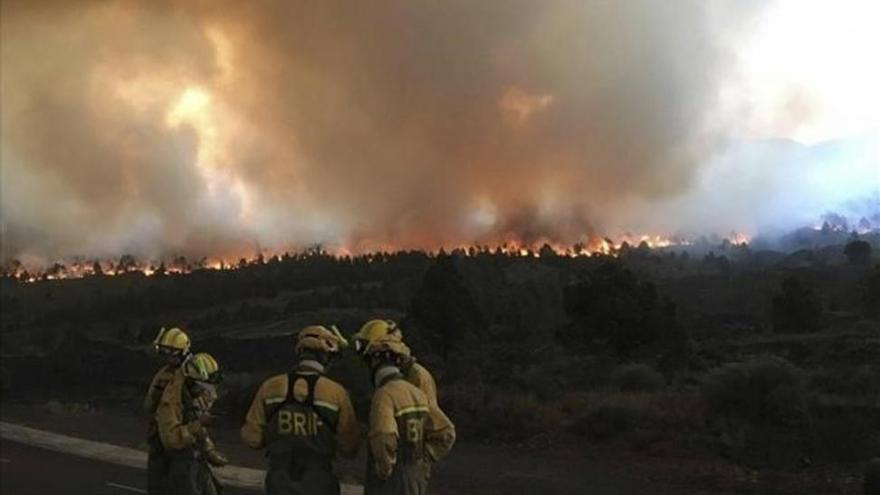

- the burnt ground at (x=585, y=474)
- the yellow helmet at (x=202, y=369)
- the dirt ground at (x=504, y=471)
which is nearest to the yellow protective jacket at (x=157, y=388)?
the yellow helmet at (x=202, y=369)

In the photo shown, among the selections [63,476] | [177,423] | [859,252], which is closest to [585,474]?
[63,476]

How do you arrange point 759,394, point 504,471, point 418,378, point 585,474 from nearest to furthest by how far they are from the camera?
point 418,378
point 585,474
point 504,471
point 759,394

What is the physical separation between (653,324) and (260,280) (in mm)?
117158

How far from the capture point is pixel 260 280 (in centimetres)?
14562

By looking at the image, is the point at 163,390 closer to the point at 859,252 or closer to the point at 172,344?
the point at 172,344

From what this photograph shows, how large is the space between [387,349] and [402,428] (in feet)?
1.57

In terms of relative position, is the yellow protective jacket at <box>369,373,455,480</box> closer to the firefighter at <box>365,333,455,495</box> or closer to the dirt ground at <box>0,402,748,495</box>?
the firefighter at <box>365,333,455,495</box>

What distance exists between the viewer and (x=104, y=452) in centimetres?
1936

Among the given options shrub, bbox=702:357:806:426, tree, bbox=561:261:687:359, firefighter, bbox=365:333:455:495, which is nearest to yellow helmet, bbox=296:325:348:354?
firefighter, bbox=365:333:455:495

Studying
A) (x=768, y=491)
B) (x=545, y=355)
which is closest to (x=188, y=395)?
(x=768, y=491)

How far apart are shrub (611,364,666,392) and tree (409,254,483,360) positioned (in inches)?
472

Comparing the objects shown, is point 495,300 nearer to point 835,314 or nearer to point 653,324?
point 835,314

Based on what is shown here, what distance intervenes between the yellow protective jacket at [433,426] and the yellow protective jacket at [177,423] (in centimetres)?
170

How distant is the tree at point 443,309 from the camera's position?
3906 centimetres
